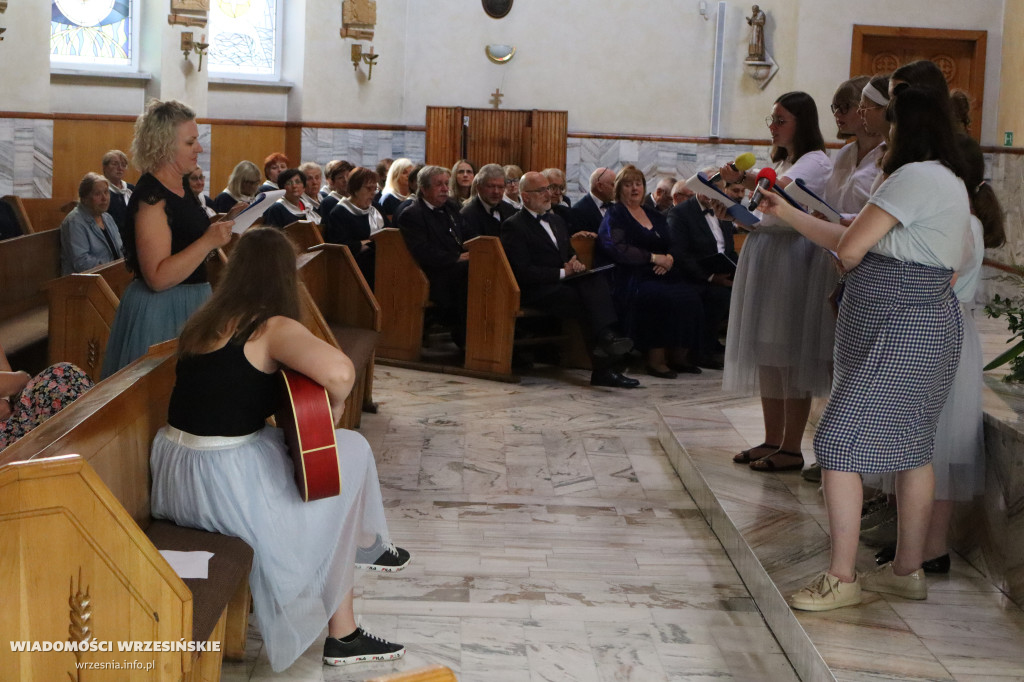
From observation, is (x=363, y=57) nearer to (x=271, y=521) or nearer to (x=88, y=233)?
(x=88, y=233)

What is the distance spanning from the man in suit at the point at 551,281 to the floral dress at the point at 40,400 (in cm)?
424

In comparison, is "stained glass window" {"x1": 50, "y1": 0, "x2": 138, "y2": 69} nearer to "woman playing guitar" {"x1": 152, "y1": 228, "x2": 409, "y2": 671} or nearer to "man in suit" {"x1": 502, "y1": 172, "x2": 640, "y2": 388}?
"man in suit" {"x1": 502, "y1": 172, "x2": 640, "y2": 388}

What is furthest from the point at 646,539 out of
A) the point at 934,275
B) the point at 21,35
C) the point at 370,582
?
the point at 21,35

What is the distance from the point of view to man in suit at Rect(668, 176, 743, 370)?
7.88 m

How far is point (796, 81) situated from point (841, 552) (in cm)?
1068

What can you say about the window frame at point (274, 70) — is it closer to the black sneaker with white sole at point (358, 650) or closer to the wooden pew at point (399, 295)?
the wooden pew at point (399, 295)

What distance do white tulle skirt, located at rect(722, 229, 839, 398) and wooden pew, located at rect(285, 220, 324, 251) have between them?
332cm

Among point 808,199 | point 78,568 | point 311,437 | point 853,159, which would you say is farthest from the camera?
point 853,159

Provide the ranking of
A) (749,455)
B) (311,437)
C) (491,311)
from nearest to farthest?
(311,437), (749,455), (491,311)

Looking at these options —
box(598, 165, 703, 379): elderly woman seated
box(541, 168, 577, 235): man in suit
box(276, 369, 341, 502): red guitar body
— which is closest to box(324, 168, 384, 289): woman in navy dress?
box(541, 168, 577, 235): man in suit

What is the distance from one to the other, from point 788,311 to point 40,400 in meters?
2.69

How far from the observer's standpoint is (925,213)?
3.02 metres

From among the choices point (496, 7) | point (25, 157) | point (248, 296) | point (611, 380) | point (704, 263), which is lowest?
point (611, 380)

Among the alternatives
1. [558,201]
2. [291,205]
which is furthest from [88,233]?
[558,201]
